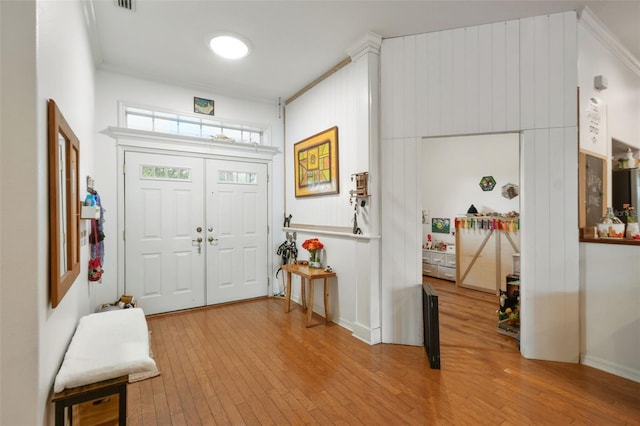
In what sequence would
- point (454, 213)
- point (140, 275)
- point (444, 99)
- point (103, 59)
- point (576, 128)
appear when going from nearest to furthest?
point (576, 128)
point (444, 99)
point (103, 59)
point (140, 275)
point (454, 213)

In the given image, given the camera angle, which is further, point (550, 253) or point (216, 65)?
point (216, 65)

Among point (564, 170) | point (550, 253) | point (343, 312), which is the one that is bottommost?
point (343, 312)

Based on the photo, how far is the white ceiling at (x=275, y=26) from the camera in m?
2.48

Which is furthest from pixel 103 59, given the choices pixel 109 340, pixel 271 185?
pixel 109 340

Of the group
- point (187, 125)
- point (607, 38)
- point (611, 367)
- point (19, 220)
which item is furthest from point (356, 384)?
point (607, 38)

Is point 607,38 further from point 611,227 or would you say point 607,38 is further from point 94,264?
point 94,264

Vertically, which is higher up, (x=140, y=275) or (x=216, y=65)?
(x=216, y=65)

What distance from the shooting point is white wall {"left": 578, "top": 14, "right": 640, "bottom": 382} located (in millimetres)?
2279

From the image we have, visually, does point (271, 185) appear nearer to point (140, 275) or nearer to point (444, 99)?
point (140, 275)

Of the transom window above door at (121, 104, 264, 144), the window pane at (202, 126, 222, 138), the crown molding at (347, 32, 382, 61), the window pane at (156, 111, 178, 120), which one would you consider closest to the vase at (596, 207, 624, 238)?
the crown molding at (347, 32, 382, 61)

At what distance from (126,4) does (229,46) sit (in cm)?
91

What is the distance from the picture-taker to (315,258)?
3.70 m

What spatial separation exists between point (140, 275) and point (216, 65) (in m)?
2.74

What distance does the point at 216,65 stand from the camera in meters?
3.46
